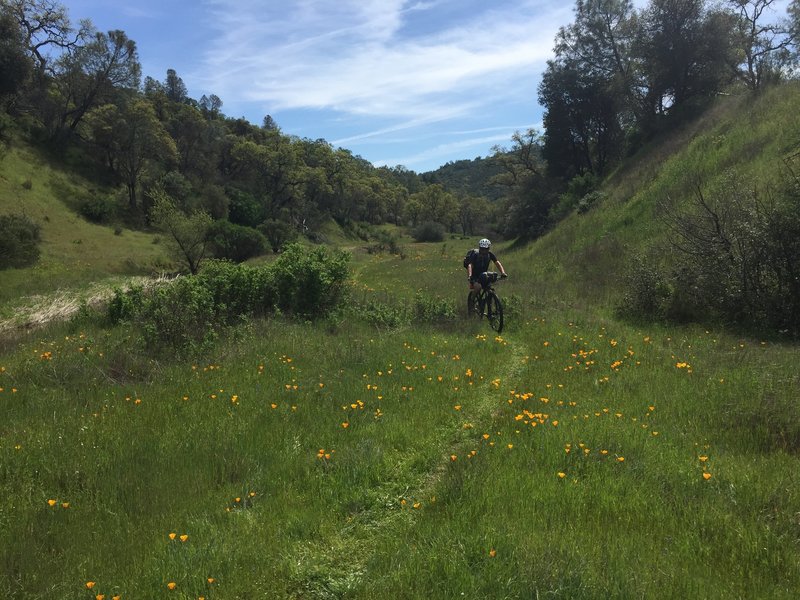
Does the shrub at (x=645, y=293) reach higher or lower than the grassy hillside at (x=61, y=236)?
lower

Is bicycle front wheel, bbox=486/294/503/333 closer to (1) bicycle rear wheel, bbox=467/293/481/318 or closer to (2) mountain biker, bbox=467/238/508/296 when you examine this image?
(1) bicycle rear wheel, bbox=467/293/481/318

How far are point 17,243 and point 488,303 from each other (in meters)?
32.9

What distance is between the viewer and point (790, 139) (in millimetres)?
16094

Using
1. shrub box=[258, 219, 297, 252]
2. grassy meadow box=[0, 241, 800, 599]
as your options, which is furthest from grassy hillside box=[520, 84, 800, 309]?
shrub box=[258, 219, 297, 252]

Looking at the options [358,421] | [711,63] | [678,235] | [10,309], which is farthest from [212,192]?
[358,421]

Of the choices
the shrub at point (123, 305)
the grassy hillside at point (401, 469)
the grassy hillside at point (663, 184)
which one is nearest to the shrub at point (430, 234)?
the grassy hillside at point (663, 184)

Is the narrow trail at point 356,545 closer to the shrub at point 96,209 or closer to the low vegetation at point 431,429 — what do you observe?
the low vegetation at point 431,429

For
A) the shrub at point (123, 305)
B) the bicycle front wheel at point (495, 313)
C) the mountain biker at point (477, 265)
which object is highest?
the mountain biker at point (477, 265)

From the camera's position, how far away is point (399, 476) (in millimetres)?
5078

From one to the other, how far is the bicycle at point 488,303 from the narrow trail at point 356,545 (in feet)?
20.3

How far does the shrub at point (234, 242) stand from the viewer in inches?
1730

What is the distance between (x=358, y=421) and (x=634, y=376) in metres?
4.47

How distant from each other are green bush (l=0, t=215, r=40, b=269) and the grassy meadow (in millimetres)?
28321

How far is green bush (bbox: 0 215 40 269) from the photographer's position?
30734 mm
